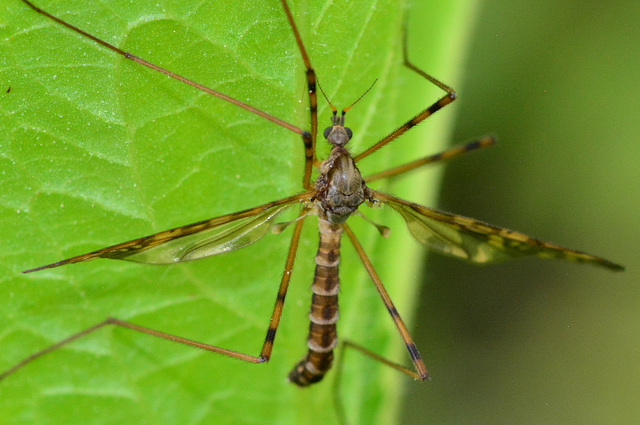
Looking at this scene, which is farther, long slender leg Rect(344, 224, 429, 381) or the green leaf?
long slender leg Rect(344, 224, 429, 381)

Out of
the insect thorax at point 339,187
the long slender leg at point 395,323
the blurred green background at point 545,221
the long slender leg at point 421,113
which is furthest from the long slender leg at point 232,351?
the blurred green background at point 545,221

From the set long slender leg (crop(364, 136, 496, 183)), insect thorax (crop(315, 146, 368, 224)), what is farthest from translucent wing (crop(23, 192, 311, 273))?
long slender leg (crop(364, 136, 496, 183))

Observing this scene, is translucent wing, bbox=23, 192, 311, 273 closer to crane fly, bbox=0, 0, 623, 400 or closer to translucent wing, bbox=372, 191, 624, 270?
crane fly, bbox=0, 0, 623, 400

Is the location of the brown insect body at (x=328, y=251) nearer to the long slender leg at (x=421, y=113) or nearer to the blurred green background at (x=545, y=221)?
the long slender leg at (x=421, y=113)

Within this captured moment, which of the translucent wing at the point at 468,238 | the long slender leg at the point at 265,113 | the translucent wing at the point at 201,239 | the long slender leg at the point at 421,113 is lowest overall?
the translucent wing at the point at 201,239

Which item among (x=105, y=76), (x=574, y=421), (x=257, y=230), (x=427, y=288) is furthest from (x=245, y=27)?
(x=574, y=421)

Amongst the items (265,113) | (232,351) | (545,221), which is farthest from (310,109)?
(545,221)

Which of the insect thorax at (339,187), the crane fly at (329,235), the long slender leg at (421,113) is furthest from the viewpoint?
the insect thorax at (339,187)

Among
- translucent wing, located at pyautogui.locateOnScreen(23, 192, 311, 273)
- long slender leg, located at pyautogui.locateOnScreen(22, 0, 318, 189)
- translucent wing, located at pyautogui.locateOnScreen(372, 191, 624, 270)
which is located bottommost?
translucent wing, located at pyautogui.locateOnScreen(23, 192, 311, 273)
